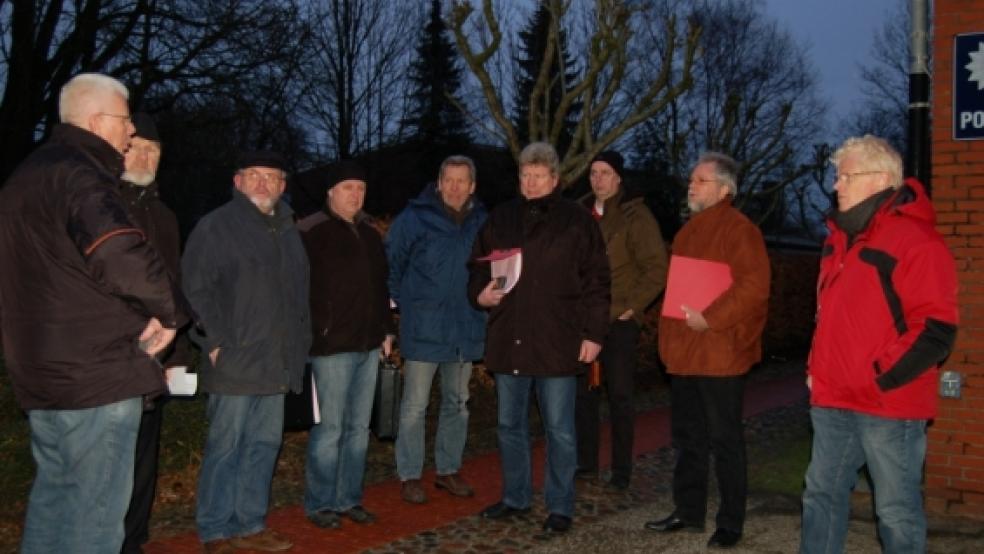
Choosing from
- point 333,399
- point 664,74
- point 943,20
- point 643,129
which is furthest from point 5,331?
point 643,129

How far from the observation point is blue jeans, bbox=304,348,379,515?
6168 millimetres

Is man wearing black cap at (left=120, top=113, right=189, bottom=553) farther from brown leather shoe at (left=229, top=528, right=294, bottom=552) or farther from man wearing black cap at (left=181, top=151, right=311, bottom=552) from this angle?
brown leather shoe at (left=229, top=528, right=294, bottom=552)

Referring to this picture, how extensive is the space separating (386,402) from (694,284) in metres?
2.15

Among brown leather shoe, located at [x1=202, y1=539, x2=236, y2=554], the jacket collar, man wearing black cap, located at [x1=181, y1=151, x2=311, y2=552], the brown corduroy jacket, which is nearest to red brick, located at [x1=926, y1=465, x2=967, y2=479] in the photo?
the brown corduroy jacket

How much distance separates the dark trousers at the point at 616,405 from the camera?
295 inches

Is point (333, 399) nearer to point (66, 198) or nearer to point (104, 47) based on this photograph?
point (66, 198)

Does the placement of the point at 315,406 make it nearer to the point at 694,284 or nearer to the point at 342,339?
the point at 342,339

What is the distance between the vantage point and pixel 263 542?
5.74 m

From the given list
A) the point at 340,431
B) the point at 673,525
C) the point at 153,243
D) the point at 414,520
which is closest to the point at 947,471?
the point at 673,525

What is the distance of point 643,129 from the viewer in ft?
141

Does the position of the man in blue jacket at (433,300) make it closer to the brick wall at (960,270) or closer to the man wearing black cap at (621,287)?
the man wearing black cap at (621,287)

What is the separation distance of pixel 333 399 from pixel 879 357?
126 inches

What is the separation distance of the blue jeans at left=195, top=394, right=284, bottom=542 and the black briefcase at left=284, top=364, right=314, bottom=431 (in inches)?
8.5

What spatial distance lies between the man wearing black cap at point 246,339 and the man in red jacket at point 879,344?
9.33 feet
